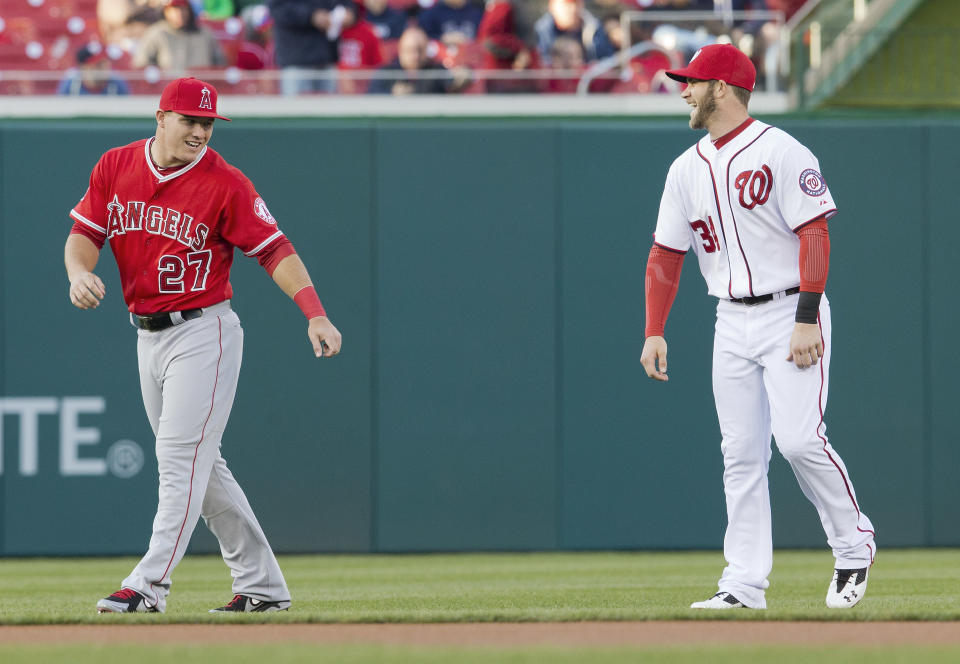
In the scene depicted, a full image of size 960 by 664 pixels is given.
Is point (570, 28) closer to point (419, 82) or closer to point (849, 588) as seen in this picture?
point (419, 82)

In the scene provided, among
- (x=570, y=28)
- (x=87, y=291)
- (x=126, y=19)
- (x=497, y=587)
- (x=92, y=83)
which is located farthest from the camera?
(x=126, y=19)

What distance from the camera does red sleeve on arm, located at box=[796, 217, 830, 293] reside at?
171 inches

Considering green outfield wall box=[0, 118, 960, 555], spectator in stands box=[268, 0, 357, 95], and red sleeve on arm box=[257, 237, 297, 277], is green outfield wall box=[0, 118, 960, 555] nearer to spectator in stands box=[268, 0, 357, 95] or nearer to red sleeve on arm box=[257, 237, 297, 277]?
spectator in stands box=[268, 0, 357, 95]

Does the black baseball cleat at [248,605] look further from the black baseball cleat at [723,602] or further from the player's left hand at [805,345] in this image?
the player's left hand at [805,345]

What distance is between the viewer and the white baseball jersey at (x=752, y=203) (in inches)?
173

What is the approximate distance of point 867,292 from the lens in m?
7.52

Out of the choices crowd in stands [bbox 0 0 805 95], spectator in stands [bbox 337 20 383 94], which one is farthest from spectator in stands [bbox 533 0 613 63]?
spectator in stands [bbox 337 20 383 94]

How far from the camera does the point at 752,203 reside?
14.6 feet

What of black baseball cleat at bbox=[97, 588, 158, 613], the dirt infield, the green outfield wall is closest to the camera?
the dirt infield

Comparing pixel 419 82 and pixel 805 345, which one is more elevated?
pixel 419 82

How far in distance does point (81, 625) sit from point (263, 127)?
4087 millimetres

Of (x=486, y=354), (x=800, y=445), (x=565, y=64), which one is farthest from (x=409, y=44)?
(x=800, y=445)

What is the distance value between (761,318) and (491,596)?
168cm

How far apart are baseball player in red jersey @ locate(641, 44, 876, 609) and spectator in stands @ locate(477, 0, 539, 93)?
4340 millimetres
